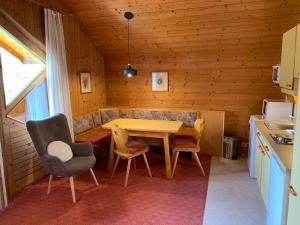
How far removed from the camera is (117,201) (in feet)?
9.76

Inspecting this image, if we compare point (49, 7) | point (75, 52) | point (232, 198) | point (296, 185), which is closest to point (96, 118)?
point (75, 52)

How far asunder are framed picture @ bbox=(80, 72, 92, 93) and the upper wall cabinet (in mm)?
3257

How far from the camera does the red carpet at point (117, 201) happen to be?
2.62m

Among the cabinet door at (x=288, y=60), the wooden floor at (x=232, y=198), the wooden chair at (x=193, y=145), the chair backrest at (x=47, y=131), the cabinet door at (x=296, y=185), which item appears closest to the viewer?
the cabinet door at (x=296, y=185)

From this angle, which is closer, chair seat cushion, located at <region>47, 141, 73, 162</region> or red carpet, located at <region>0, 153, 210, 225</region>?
red carpet, located at <region>0, 153, 210, 225</region>

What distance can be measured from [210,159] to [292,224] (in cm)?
294

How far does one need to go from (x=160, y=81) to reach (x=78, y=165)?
2.59m

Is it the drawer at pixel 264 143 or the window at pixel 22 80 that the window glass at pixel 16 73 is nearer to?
the window at pixel 22 80

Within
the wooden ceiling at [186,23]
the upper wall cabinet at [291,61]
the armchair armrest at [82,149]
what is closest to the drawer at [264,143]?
the upper wall cabinet at [291,61]

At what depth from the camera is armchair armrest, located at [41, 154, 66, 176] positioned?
2873 mm

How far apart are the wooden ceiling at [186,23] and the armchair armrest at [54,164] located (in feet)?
7.98

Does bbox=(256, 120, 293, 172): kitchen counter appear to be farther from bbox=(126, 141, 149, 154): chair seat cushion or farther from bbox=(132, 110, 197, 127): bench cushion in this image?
bbox=(132, 110, 197, 127): bench cushion

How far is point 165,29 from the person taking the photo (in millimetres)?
4121

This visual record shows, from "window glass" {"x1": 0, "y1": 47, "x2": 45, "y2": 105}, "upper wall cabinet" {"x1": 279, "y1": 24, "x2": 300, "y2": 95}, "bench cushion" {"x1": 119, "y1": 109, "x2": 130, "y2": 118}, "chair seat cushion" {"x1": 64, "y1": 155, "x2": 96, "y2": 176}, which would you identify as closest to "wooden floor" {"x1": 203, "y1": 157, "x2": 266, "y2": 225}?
"upper wall cabinet" {"x1": 279, "y1": 24, "x2": 300, "y2": 95}
